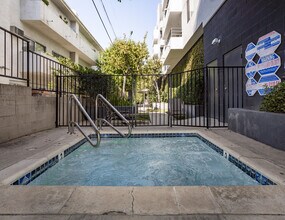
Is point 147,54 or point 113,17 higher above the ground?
point 113,17

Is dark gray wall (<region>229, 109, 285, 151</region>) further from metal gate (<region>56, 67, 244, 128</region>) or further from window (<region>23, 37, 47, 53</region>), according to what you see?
window (<region>23, 37, 47, 53</region>)

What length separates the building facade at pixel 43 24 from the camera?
32.8ft

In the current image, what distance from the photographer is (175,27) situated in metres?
18.0

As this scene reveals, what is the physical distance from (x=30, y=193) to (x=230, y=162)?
9.17ft

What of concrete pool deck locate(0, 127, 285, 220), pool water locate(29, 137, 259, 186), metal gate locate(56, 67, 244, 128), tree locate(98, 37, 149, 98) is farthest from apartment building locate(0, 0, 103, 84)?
concrete pool deck locate(0, 127, 285, 220)

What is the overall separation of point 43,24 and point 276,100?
39.0 feet

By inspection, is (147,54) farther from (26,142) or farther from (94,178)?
(94,178)

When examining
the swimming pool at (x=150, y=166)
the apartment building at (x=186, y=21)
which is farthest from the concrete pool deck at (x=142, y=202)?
the apartment building at (x=186, y=21)

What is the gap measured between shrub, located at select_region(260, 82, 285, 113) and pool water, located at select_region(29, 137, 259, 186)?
138 cm

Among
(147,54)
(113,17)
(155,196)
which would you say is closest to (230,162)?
(155,196)

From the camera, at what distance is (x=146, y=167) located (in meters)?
3.43

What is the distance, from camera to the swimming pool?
2676mm

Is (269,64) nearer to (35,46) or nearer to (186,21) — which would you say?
(186,21)

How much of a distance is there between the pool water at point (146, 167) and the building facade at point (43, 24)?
7.40 meters
